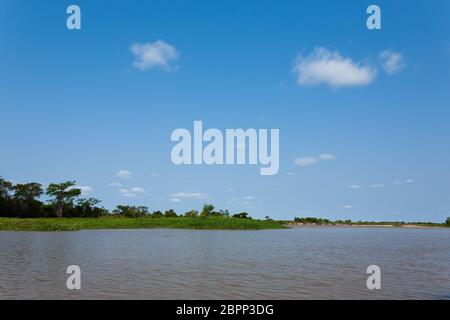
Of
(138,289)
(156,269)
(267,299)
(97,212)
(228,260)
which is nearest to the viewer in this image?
(267,299)

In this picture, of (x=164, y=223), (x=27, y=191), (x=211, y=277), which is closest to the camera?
(x=211, y=277)

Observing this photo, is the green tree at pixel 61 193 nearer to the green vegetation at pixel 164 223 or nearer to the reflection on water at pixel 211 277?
the green vegetation at pixel 164 223

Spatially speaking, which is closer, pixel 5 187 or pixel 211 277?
pixel 211 277

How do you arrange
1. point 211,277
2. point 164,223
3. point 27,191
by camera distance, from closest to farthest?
point 211,277 → point 164,223 → point 27,191

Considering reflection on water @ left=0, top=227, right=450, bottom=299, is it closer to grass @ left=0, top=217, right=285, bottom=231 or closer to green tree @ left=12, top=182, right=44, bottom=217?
grass @ left=0, top=217, right=285, bottom=231

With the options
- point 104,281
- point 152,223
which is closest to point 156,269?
point 104,281

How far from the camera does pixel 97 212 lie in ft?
318

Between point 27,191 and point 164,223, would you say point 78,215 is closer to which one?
point 27,191

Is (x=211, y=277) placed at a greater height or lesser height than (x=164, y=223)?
greater

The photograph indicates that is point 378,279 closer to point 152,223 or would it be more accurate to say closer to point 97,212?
point 152,223

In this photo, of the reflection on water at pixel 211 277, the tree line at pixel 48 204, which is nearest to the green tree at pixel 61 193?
the tree line at pixel 48 204

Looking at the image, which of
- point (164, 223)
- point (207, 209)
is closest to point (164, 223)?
point (164, 223)
